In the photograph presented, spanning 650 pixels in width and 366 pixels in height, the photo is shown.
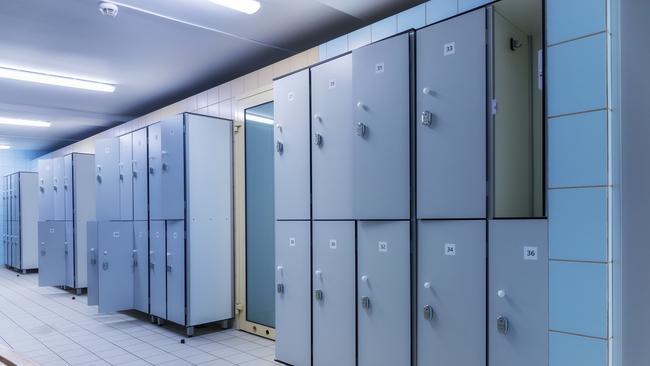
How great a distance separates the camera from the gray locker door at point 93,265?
5812 mm

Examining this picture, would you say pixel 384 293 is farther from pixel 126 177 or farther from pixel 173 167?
pixel 126 177

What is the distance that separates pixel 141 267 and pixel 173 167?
1495 millimetres

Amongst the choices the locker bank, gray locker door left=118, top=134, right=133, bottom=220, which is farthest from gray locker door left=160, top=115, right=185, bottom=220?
gray locker door left=118, top=134, right=133, bottom=220

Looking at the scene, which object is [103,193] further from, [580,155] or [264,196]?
[580,155]

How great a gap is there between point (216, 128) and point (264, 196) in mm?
996

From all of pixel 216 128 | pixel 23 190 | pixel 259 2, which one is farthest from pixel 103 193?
pixel 23 190

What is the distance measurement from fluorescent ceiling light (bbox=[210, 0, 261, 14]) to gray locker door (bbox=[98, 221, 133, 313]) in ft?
11.2

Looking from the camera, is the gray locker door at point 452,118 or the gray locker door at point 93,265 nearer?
the gray locker door at point 452,118

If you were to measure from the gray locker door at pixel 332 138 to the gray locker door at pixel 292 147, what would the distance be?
94 mm

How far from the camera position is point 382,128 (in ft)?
9.46

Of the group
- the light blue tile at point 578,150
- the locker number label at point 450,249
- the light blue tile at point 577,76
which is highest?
the light blue tile at point 577,76

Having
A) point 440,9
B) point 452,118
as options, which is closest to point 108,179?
point 440,9

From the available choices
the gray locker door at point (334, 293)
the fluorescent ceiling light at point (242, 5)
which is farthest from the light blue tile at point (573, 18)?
the fluorescent ceiling light at point (242, 5)

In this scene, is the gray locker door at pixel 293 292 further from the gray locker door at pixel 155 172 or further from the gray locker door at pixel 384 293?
the gray locker door at pixel 155 172
